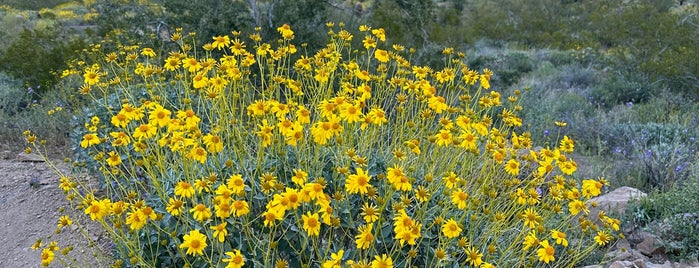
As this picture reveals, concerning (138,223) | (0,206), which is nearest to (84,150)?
(0,206)

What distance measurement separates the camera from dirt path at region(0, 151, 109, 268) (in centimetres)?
339

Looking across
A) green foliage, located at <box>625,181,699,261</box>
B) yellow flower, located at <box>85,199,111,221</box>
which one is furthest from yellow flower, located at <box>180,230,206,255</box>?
green foliage, located at <box>625,181,699,261</box>

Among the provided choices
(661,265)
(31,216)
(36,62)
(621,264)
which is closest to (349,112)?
(621,264)

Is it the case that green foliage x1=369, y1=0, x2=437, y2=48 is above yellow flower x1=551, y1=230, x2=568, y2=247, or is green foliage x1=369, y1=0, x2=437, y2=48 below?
below

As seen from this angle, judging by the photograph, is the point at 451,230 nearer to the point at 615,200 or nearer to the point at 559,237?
the point at 559,237

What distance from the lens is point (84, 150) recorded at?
3.96 metres

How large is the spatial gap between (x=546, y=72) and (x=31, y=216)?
7961mm

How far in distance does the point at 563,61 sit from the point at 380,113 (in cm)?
936

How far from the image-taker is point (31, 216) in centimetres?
388

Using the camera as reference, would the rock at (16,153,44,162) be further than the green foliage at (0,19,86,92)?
No

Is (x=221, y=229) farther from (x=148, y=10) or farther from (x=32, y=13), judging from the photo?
(x=32, y=13)

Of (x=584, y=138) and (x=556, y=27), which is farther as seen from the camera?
(x=556, y=27)

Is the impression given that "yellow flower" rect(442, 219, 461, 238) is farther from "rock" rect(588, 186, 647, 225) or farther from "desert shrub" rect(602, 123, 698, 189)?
"desert shrub" rect(602, 123, 698, 189)

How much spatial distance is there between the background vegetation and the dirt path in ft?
1.76
